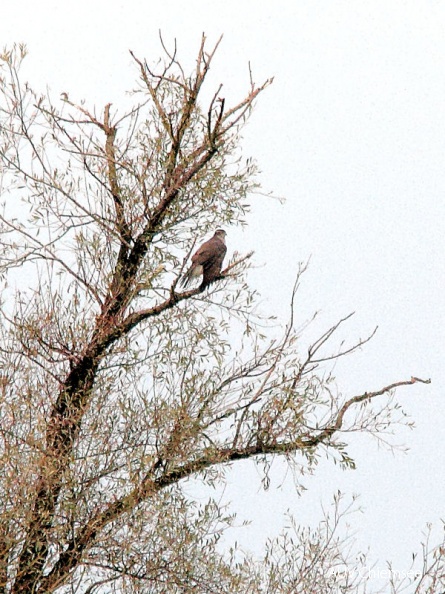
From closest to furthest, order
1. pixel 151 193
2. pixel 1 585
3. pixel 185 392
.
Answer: pixel 1 585
pixel 185 392
pixel 151 193

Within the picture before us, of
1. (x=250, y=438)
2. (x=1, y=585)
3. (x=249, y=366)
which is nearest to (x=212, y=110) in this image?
(x=249, y=366)

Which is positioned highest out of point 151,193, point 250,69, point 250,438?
point 250,69

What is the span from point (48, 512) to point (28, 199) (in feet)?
11.8

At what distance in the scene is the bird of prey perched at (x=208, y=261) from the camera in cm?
1141

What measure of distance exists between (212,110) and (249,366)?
2787 mm

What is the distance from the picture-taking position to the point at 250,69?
1065 cm

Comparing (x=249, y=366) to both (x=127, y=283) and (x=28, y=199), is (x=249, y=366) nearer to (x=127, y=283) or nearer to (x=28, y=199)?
(x=127, y=283)

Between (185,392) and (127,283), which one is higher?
(127,283)

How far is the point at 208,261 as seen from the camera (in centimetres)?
1159

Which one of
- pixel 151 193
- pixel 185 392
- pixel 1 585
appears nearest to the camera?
pixel 1 585

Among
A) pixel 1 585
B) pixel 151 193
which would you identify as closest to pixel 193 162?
pixel 151 193

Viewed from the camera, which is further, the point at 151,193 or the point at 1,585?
the point at 151,193

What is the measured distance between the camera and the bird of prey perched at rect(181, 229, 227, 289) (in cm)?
1141

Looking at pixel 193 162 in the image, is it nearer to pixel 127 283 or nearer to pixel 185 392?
pixel 127 283
